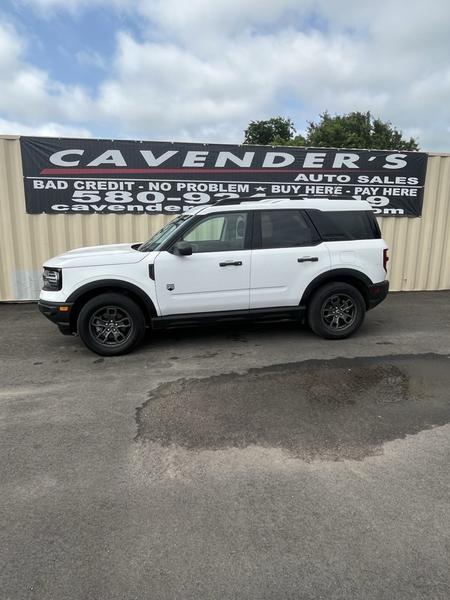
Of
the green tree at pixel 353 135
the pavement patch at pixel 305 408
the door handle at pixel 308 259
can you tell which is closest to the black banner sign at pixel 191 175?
the door handle at pixel 308 259

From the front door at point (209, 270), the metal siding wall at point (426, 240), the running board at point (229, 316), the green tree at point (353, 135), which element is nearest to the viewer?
the front door at point (209, 270)

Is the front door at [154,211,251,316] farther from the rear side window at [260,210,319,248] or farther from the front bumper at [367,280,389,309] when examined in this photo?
the front bumper at [367,280,389,309]

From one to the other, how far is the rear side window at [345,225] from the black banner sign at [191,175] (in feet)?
7.29

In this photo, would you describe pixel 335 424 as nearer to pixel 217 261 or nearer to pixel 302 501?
pixel 302 501

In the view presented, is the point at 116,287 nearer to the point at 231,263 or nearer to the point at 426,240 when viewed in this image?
the point at 231,263

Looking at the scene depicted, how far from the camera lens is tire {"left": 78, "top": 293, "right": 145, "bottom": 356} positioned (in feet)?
17.5

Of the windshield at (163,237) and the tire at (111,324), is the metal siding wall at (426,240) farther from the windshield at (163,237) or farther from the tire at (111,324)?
the tire at (111,324)

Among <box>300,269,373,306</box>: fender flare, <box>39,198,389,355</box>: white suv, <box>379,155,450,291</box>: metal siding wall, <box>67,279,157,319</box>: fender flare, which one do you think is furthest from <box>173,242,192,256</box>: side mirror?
<box>379,155,450,291</box>: metal siding wall

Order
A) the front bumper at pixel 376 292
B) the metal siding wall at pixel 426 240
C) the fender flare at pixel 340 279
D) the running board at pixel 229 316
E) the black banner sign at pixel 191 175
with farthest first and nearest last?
the metal siding wall at pixel 426 240
the black banner sign at pixel 191 175
the front bumper at pixel 376 292
the fender flare at pixel 340 279
the running board at pixel 229 316

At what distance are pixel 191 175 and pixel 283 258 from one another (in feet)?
12.9

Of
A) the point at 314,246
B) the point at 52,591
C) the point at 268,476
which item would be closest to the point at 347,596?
the point at 268,476

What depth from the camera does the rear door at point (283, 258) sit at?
572 cm

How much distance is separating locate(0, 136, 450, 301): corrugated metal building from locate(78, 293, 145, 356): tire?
3828 mm

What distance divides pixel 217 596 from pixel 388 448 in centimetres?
185
